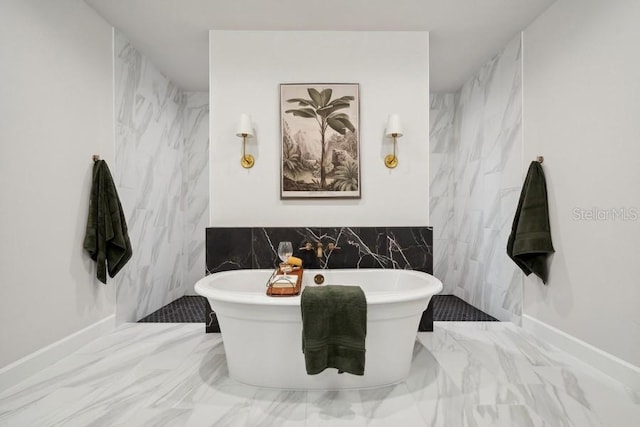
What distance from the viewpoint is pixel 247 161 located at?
112 inches

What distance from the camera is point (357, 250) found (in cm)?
282

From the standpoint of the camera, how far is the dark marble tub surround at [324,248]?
2.82 metres

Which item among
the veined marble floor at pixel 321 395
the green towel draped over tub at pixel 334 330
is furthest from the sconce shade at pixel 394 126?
the veined marble floor at pixel 321 395

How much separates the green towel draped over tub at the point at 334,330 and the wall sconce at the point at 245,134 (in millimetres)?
1485

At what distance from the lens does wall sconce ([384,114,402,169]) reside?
8.98 ft

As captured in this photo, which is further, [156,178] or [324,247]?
[156,178]

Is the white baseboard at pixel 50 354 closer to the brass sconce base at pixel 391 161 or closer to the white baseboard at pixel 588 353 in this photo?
the brass sconce base at pixel 391 161

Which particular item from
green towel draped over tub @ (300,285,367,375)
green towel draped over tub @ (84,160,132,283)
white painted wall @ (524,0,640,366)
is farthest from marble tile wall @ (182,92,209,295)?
white painted wall @ (524,0,640,366)

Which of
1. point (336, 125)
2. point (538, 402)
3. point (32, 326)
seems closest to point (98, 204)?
point (32, 326)

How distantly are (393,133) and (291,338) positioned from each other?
1.81 m

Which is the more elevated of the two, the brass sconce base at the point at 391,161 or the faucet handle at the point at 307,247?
the brass sconce base at the point at 391,161

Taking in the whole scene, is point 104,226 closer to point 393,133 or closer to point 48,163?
point 48,163

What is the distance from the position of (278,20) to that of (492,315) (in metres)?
3.44

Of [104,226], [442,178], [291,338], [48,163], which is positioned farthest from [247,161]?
[442,178]
